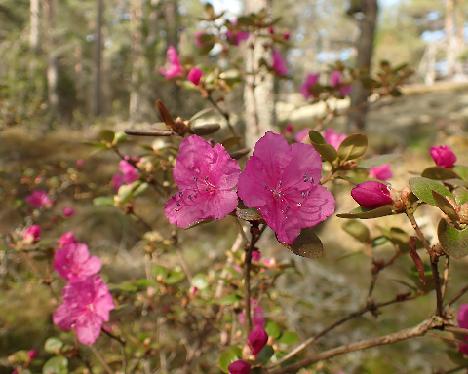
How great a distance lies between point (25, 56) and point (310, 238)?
8.23m

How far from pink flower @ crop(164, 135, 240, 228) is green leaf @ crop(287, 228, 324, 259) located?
126 millimetres

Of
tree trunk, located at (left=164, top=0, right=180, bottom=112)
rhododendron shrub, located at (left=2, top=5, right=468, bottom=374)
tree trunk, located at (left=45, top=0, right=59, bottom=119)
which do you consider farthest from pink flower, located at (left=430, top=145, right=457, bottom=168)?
tree trunk, located at (left=45, top=0, right=59, bottom=119)

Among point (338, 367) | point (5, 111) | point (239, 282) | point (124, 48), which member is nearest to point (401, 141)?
point (338, 367)

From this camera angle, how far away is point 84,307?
1149 mm

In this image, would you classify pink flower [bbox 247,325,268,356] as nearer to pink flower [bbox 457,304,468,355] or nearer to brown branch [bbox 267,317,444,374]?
brown branch [bbox 267,317,444,374]

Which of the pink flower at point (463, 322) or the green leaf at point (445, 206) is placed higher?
the green leaf at point (445, 206)

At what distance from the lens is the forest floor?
2.60 m

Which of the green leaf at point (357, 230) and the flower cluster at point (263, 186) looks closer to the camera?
the flower cluster at point (263, 186)

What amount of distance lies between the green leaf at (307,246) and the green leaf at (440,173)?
38 cm

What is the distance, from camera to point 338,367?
2516 millimetres

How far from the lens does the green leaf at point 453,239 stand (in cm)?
61

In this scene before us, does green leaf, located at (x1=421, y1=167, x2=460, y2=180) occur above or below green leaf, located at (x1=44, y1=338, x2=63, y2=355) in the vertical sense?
above

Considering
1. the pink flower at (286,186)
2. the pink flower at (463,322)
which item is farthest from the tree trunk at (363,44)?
the pink flower at (286,186)

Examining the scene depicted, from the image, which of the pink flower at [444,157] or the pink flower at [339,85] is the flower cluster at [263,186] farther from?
the pink flower at [339,85]
